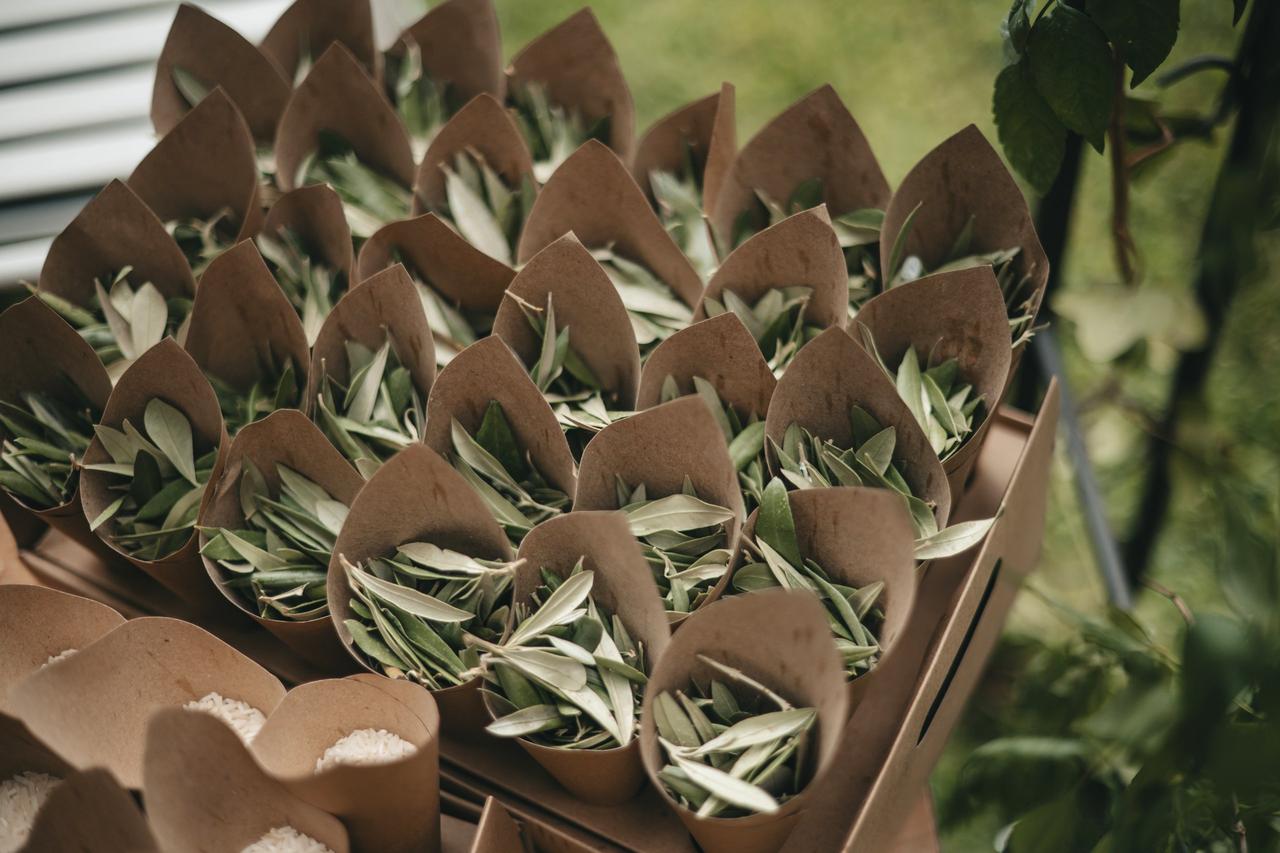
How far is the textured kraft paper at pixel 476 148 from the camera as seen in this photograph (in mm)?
1077

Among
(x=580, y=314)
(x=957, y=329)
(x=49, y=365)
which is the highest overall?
(x=49, y=365)

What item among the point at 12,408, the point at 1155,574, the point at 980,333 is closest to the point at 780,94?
the point at 1155,574

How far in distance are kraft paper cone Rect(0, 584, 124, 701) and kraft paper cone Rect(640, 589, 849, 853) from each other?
0.42 meters

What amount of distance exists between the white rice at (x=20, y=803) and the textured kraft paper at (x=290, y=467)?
176mm

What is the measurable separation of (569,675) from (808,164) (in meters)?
0.55

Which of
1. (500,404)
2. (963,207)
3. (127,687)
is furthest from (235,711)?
(963,207)

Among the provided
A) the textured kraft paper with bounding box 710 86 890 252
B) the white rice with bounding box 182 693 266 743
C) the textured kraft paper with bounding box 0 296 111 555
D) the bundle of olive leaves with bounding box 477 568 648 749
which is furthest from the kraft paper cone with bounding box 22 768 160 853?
the textured kraft paper with bounding box 710 86 890 252

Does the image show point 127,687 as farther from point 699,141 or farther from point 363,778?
point 699,141

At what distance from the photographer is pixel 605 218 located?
1027mm

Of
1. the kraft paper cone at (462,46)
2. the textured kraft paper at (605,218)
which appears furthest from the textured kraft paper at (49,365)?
the kraft paper cone at (462,46)

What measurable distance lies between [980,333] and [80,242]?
83cm

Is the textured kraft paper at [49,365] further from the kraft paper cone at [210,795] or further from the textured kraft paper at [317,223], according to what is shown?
the kraft paper cone at [210,795]

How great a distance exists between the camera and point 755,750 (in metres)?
0.72

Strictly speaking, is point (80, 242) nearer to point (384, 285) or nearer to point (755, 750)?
point (384, 285)
